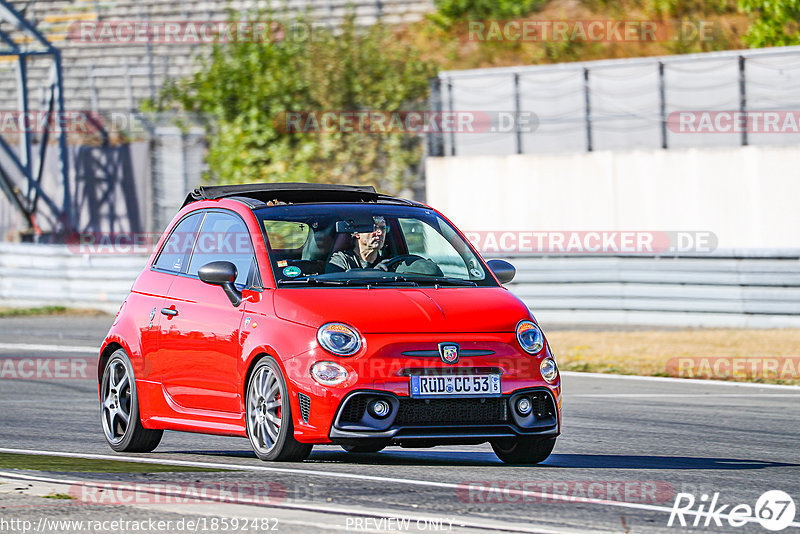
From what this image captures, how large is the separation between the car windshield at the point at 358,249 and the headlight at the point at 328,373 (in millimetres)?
785

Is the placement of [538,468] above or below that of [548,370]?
below

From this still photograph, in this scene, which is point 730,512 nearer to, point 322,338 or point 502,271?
point 322,338

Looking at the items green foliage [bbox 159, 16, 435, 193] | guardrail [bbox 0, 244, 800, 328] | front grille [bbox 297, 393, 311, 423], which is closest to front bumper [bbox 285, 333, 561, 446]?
front grille [bbox 297, 393, 311, 423]

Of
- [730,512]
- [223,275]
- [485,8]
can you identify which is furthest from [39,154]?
[730,512]

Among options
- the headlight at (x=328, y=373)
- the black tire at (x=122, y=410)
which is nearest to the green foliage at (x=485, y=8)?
the black tire at (x=122, y=410)

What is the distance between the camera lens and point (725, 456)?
29.6ft

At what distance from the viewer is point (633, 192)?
991 inches

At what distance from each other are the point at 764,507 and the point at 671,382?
8.02 meters

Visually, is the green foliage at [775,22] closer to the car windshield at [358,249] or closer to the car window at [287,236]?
the car windshield at [358,249]

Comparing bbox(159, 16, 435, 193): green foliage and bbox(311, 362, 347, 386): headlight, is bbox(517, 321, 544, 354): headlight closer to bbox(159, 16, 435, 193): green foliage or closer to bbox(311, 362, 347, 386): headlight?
bbox(311, 362, 347, 386): headlight

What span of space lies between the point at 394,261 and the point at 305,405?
4.70ft

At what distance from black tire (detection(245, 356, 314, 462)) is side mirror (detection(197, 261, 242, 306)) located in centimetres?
58

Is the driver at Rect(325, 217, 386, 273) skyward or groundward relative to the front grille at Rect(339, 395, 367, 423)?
skyward

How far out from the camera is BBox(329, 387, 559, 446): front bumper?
25.1ft
